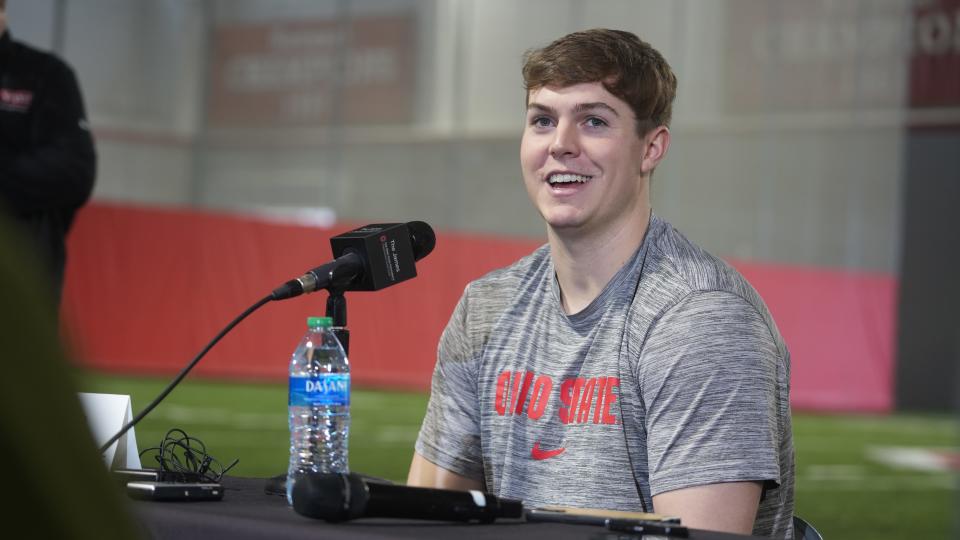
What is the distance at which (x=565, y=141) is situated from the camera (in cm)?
229

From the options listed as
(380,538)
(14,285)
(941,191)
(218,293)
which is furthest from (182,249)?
(14,285)

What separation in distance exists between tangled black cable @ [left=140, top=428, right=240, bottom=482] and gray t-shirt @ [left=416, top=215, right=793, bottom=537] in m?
0.52

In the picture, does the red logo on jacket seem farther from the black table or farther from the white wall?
the white wall

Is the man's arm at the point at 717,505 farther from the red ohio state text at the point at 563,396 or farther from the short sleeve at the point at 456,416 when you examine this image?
the short sleeve at the point at 456,416

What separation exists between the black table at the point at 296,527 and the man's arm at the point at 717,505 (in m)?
0.45

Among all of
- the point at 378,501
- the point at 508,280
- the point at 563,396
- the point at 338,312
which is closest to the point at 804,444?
the point at 508,280

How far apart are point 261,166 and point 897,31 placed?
23.5 ft

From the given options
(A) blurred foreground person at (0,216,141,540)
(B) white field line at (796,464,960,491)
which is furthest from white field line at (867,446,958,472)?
(A) blurred foreground person at (0,216,141,540)

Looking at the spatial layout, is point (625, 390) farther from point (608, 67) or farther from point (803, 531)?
point (608, 67)

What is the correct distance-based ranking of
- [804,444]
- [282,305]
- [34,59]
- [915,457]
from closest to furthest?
1. [34,59]
2. [915,457]
3. [804,444]
4. [282,305]

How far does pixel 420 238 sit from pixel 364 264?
186mm

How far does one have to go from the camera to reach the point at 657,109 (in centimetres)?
236

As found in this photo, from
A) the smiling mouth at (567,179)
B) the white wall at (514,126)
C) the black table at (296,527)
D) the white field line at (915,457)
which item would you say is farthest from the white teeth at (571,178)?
the white wall at (514,126)

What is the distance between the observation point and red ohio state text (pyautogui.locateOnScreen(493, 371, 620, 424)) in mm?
2076
